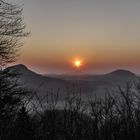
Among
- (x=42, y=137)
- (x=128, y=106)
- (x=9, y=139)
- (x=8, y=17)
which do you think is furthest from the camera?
(x=8, y=17)

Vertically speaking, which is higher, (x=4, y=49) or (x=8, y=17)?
(x=8, y=17)

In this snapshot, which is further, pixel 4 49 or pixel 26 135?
pixel 4 49

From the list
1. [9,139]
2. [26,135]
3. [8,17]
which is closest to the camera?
[9,139]

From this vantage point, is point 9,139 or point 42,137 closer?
point 9,139

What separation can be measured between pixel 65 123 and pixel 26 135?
121 centimetres

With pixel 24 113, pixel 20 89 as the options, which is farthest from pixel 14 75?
pixel 24 113

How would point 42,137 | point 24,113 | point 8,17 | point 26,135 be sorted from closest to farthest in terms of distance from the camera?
point 42,137, point 26,135, point 24,113, point 8,17

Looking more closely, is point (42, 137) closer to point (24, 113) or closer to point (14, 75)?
point (24, 113)

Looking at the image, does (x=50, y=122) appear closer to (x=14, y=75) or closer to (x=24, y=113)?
(x=24, y=113)

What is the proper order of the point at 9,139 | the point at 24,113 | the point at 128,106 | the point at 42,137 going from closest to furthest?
the point at 9,139
the point at 42,137
the point at 128,106
the point at 24,113

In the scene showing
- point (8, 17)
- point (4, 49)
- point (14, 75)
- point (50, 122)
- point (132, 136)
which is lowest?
point (132, 136)

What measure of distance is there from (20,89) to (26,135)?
12.1 m

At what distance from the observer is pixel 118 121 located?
7.59m

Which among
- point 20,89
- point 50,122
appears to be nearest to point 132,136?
point 50,122
